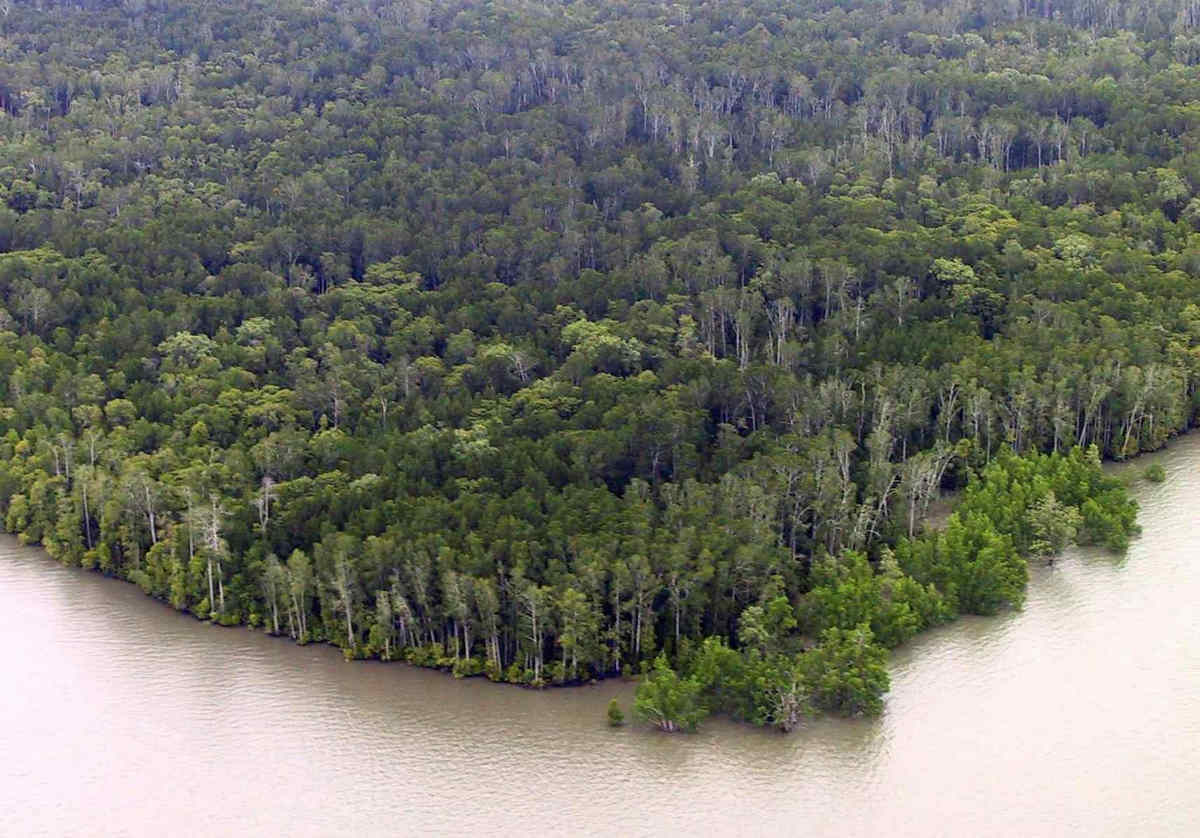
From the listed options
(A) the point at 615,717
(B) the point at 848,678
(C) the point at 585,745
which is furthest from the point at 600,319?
(C) the point at 585,745

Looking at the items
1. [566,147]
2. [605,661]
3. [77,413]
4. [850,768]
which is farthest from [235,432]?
[566,147]

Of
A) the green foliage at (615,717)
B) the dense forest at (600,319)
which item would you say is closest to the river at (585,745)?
the green foliage at (615,717)

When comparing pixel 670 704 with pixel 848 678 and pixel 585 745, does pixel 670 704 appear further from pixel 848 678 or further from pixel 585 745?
pixel 848 678

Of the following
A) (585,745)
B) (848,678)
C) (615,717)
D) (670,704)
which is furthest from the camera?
(615,717)

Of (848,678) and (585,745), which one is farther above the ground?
(848,678)

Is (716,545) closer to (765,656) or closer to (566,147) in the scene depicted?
(765,656)

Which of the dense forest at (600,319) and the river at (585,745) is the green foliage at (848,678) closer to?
the dense forest at (600,319)
